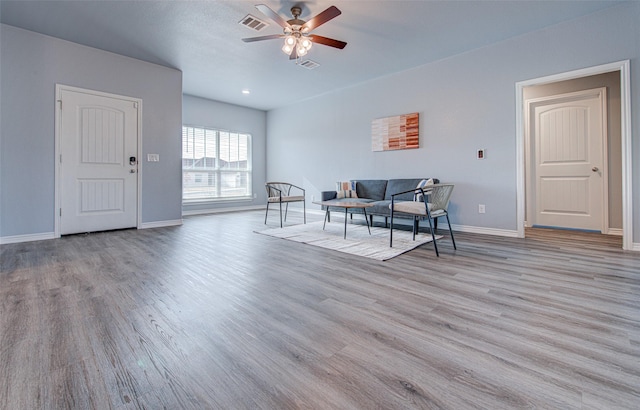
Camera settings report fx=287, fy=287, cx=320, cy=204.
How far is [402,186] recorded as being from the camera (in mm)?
4648

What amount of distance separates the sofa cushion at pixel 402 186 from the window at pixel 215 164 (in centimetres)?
390

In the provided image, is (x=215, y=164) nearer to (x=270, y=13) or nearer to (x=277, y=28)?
(x=277, y=28)

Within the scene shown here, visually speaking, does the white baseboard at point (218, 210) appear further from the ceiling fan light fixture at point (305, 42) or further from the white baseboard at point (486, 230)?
the white baseboard at point (486, 230)

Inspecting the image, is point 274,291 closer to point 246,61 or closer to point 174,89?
point 246,61

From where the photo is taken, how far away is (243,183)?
23.9 feet

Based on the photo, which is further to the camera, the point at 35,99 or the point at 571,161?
the point at 571,161

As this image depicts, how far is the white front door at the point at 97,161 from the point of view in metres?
3.88

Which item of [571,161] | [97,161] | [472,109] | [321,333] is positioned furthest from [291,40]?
[571,161]

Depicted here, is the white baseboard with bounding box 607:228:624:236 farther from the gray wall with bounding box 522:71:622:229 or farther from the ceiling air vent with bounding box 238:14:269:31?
the ceiling air vent with bounding box 238:14:269:31

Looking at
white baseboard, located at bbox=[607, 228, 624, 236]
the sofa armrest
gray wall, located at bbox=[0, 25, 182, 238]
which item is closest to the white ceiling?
gray wall, located at bbox=[0, 25, 182, 238]

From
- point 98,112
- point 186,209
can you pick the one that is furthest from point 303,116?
point 98,112

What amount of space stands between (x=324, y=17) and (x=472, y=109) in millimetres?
2582

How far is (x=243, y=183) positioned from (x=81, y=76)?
149 inches

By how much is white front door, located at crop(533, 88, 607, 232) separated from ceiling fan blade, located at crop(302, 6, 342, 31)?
3.86 meters
